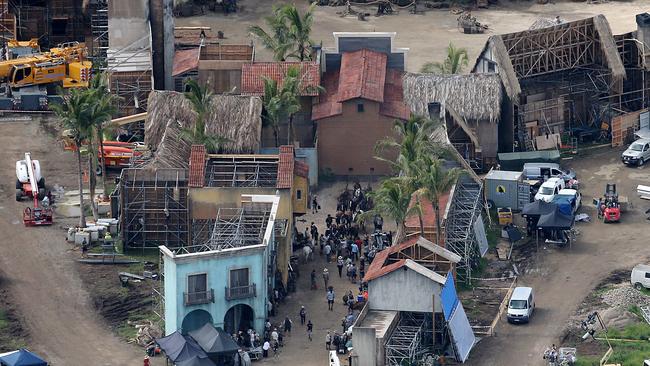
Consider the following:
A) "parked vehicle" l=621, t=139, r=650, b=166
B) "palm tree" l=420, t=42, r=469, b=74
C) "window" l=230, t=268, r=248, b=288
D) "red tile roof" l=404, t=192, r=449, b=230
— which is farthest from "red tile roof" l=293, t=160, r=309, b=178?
"parked vehicle" l=621, t=139, r=650, b=166

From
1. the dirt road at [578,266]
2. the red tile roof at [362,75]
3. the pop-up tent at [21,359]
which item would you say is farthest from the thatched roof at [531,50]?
the pop-up tent at [21,359]

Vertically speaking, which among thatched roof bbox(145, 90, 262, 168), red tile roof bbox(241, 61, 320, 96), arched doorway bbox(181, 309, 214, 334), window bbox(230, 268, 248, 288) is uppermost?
red tile roof bbox(241, 61, 320, 96)

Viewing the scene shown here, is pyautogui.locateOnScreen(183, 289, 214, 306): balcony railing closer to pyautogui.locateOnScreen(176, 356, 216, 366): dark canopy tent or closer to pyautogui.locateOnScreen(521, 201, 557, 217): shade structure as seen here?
pyautogui.locateOnScreen(176, 356, 216, 366): dark canopy tent

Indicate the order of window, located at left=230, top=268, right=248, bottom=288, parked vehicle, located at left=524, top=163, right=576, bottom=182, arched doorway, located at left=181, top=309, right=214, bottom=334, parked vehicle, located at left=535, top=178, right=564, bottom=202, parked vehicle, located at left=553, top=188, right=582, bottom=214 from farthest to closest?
1. parked vehicle, located at left=524, top=163, right=576, bottom=182
2. parked vehicle, located at left=535, top=178, right=564, bottom=202
3. parked vehicle, located at left=553, top=188, right=582, bottom=214
4. window, located at left=230, top=268, right=248, bottom=288
5. arched doorway, located at left=181, top=309, right=214, bottom=334

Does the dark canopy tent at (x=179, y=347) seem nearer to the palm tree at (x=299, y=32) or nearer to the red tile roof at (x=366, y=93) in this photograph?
the red tile roof at (x=366, y=93)

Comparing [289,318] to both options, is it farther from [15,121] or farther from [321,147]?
[15,121]
